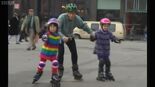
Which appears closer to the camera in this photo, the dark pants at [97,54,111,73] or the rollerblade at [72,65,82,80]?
the rollerblade at [72,65,82,80]

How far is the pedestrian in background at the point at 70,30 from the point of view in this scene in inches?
289

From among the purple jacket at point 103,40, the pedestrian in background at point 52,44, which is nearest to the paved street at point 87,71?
the pedestrian in background at point 52,44

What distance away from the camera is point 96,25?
7793 mm

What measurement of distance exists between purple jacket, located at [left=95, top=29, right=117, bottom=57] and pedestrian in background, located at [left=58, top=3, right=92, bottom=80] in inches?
6.8

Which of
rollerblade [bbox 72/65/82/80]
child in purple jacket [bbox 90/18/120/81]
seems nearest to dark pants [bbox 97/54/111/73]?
child in purple jacket [bbox 90/18/120/81]

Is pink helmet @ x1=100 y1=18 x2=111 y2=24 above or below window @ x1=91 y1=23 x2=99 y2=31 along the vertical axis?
above

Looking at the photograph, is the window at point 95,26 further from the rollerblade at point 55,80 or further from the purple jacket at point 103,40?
the rollerblade at point 55,80

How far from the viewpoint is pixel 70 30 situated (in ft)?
24.6

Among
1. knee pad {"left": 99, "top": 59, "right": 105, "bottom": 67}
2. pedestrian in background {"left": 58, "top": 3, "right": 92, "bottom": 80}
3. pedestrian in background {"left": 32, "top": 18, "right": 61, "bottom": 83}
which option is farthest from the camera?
knee pad {"left": 99, "top": 59, "right": 105, "bottom": 67}

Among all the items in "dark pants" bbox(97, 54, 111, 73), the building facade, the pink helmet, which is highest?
the building facade

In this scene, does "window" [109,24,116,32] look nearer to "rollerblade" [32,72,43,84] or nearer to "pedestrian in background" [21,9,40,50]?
"pedestrian in background" [21,9,40,50]

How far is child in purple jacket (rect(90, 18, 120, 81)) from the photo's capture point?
304 inches
